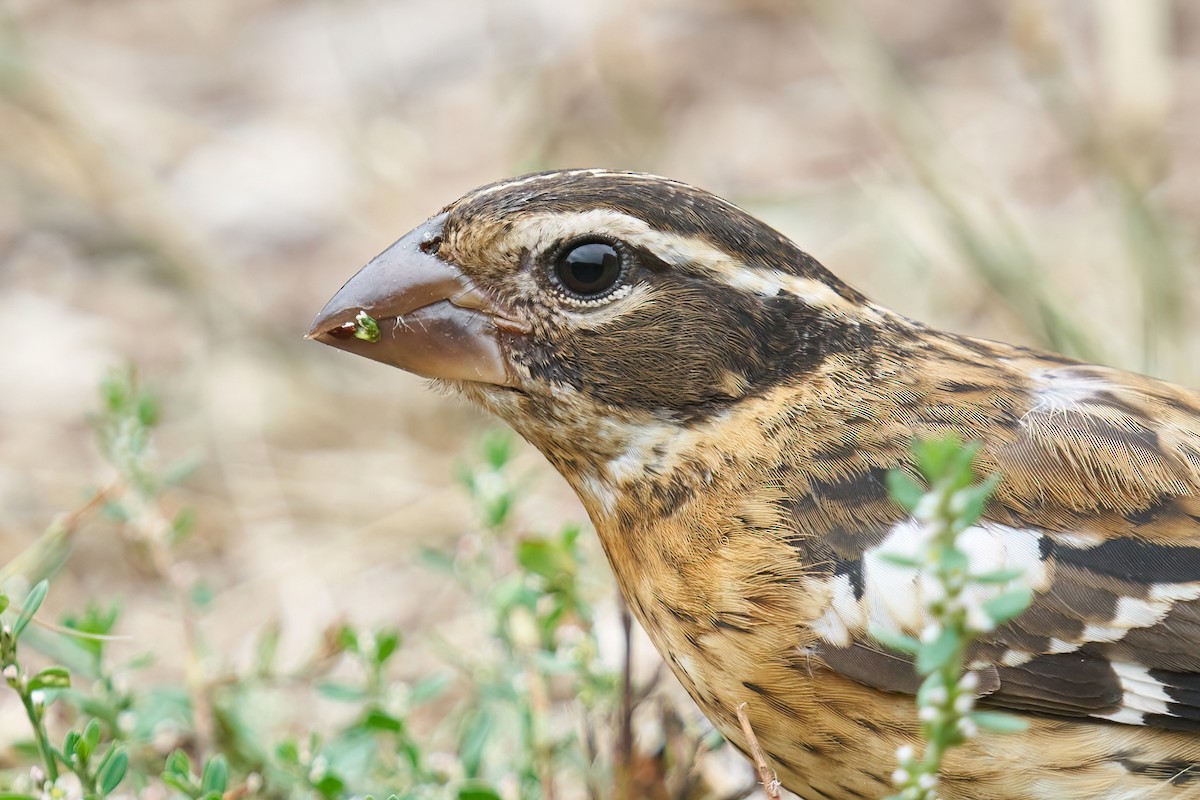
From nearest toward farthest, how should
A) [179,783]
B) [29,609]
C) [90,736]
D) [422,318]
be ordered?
[29,609] < [90,736] < [179,783] < [422,318]

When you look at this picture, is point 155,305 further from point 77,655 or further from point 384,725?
point 384,725

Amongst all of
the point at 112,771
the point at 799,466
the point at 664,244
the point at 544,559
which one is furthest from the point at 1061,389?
the point at 112,771

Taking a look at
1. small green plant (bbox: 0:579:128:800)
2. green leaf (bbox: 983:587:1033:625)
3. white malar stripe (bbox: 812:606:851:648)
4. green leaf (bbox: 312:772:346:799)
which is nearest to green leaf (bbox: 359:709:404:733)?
green leaf (bbox: 312:772:346:799)

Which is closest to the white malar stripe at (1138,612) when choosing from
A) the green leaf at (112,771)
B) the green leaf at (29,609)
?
the green leaf at (112,771)

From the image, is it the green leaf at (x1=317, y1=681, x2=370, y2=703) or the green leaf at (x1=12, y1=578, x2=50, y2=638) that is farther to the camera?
the green leaf at (x1=317, y1=681, x2=370, y2=703)

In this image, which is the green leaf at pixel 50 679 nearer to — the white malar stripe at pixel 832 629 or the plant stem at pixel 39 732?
the plant stem at pixel 39 732

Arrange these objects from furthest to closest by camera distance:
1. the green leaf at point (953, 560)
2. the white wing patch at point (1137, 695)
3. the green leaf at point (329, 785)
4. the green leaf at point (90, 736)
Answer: the green leaf at point (329, 785) < the white wing patch at point (1137, 695) < the green leaf at point (90, 736) < the green leaf at point (953, 560)

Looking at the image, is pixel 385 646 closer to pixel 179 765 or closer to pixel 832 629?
pixel 179 765

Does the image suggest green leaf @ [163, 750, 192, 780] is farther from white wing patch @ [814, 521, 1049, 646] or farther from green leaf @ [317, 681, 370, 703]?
white wing patch @ [814, 521, 1049, 646]
